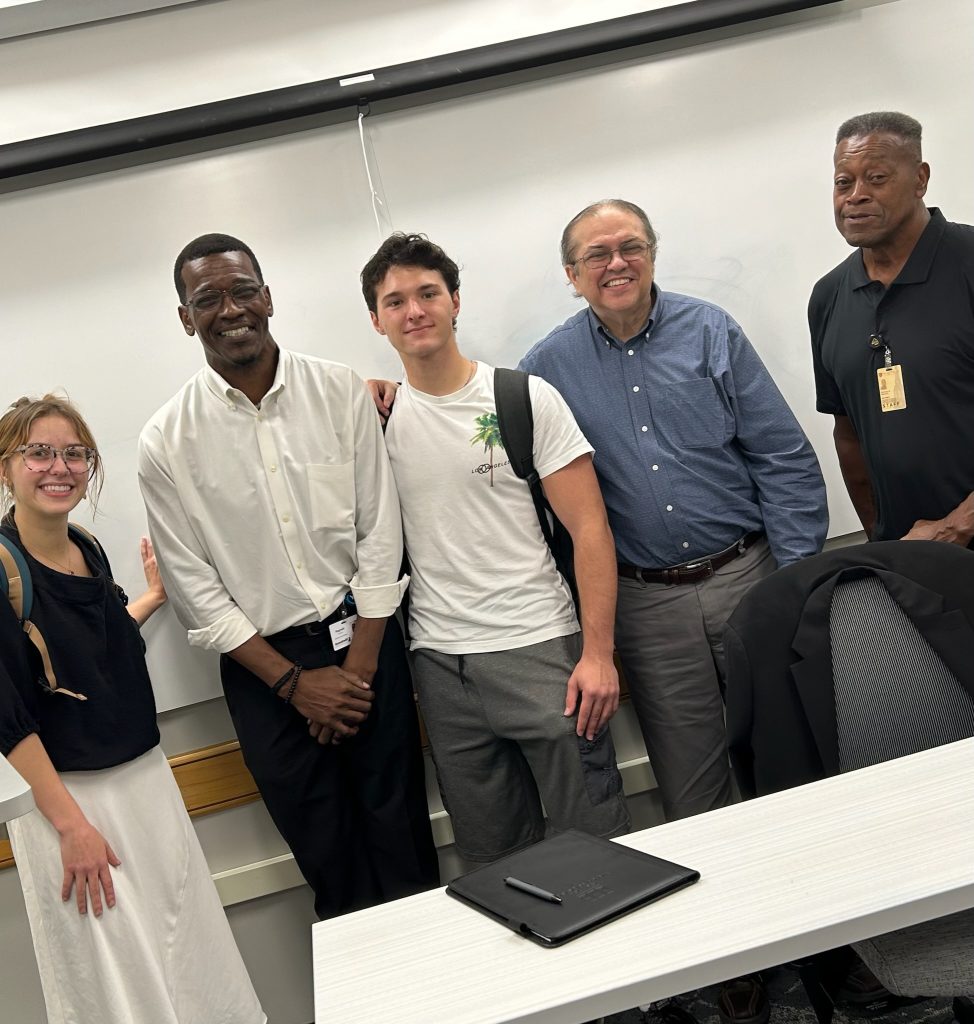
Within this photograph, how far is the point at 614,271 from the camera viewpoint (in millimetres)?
2613

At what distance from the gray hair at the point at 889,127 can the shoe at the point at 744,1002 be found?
82.2 inches

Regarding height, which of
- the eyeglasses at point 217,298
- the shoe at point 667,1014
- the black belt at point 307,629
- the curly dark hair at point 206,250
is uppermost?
the curly dark hair at point 206,250

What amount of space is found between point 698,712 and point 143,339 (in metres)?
1.70

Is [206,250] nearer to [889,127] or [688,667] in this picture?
[688,667]

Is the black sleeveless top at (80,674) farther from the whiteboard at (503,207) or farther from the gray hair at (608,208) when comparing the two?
the gray hair at (608,208)

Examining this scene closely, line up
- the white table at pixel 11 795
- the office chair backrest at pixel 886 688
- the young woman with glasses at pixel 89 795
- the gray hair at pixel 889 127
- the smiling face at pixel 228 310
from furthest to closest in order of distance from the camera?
the gray hair at pixel 889 127 < the smiling face at pixel 228 310 < the young woman with glasses at pixel 89 795 < the office chair backrest at pixel 886 688 < the white table at pixel 11 795

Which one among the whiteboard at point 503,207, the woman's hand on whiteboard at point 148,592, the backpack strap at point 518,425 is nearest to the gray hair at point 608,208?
the whiteboard at point 503,207

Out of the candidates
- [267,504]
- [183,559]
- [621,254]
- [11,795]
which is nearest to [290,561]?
[267,504]

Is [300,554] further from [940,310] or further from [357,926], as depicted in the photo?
[940,310]

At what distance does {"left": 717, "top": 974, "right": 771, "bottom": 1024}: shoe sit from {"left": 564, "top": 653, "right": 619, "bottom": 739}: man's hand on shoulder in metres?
0.68

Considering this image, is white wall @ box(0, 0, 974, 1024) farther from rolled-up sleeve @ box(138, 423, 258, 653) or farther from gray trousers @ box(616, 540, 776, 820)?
gray trousers @ box(616, 540, 776, 820)

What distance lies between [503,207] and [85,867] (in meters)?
1.89

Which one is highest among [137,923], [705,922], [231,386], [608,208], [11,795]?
[608,208]

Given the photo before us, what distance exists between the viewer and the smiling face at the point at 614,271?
2.60 metres
